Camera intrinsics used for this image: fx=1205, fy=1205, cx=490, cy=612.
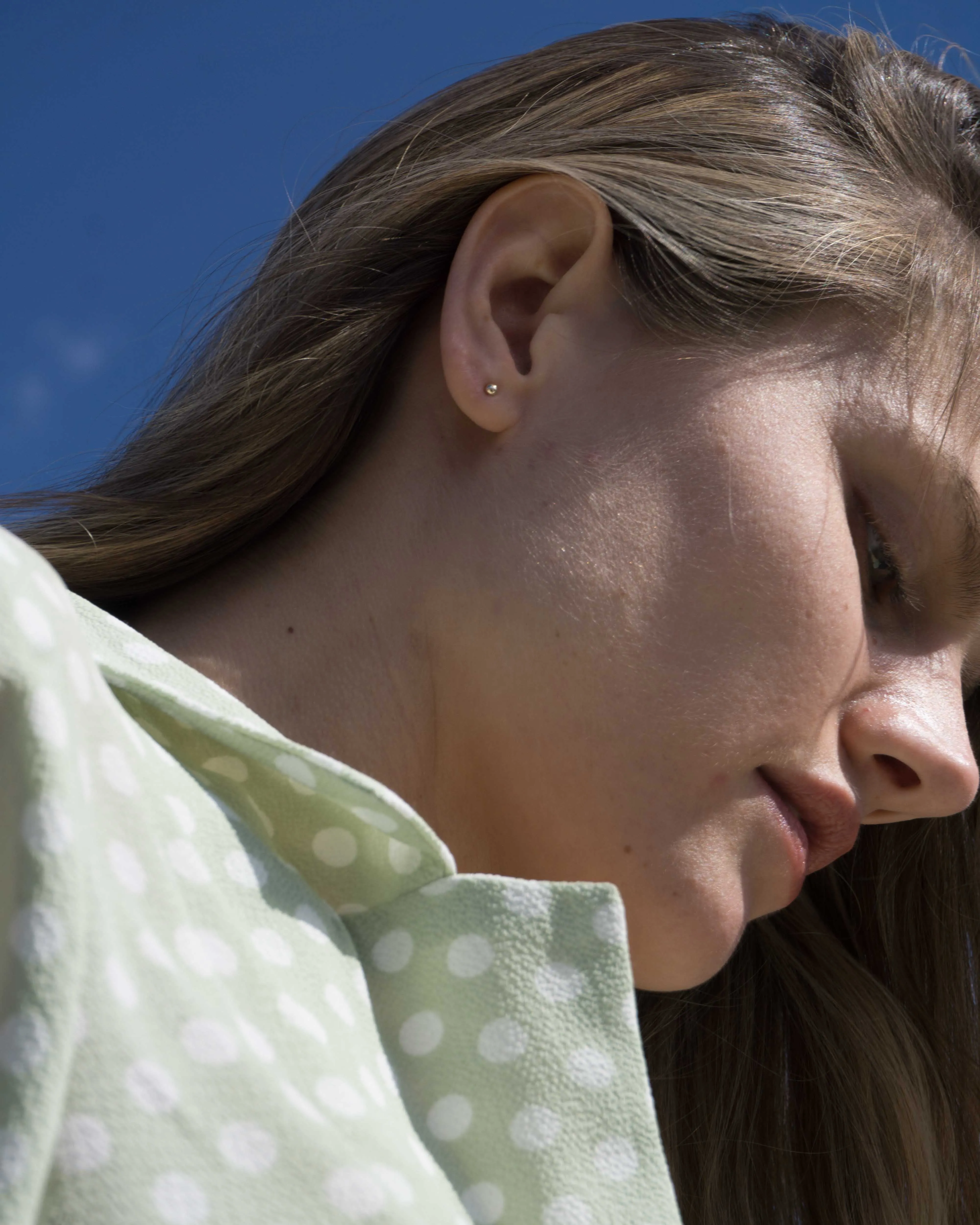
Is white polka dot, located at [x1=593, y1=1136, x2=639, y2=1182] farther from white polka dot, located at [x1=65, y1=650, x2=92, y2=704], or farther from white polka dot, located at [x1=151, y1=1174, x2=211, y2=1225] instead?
white polka dot, located at [x1=65, y1=650, x2=92, y2=704]

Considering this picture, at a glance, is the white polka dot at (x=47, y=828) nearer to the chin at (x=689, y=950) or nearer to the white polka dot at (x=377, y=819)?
the white polka dot at (x=377, y=819)

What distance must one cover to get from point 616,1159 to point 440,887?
0.72ft

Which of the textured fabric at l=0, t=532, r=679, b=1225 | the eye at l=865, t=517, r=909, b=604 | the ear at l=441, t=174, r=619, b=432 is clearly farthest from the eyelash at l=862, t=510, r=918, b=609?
the textured fabric at l=0, t=532, r=679, b=1225

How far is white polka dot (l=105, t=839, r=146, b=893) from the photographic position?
0.70 meters

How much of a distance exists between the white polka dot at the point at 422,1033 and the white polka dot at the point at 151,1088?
0.79 feet

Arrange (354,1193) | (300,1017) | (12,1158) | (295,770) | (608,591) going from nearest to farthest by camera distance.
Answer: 1. (12,1158)
2. (354,1193)
3. (300,1017)
4. (295,770)
5. (608,591)

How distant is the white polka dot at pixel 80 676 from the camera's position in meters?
0.71

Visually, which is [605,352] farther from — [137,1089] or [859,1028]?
[859,1028]

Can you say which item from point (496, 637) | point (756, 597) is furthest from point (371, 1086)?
point (756, 597)

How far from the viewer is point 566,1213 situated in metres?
0.78

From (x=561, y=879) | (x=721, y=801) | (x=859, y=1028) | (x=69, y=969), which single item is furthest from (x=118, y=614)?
(x=859, y=1028)

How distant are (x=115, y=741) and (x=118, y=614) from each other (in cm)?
64

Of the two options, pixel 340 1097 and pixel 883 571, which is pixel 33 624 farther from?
pixel 883 571

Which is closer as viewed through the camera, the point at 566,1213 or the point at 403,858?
the point at 566,1213
